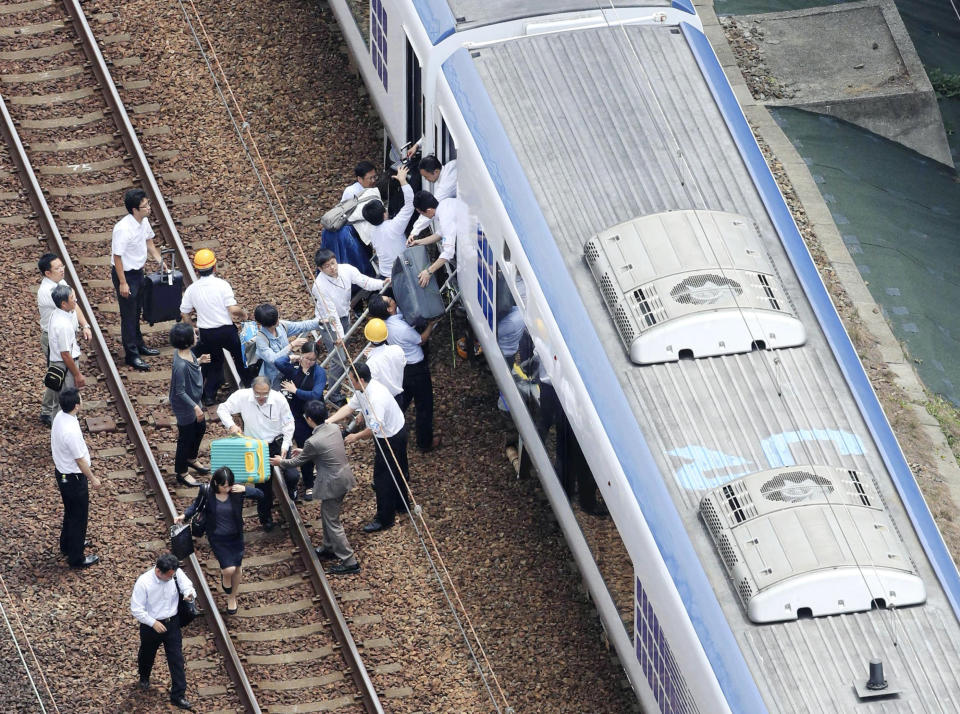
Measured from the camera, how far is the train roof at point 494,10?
1675 cm

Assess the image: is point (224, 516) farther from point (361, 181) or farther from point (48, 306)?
point (361, 181)

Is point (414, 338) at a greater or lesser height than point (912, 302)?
lesser

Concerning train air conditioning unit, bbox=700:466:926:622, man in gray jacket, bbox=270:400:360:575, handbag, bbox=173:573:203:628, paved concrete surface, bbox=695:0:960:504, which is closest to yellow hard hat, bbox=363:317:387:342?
man in gray jacket, bbox=270:400:360:575

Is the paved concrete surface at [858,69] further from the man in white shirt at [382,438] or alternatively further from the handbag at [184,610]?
the handbag at [184,610]

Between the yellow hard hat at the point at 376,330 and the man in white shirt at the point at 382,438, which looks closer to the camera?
the man in white shirt at the point at 382,438

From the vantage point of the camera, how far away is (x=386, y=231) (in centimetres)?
1762

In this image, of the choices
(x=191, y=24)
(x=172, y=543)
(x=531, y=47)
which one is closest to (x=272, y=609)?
(x=172, y=543)

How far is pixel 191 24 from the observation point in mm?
21062

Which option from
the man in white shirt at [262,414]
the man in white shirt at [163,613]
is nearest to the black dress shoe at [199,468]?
the man in white shirt at [262,414]

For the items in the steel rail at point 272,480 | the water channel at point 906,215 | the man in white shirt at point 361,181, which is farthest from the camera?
the water channel at point 906,215

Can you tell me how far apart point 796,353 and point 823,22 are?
1019 centimetres

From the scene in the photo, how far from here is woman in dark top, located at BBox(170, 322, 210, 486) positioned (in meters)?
15.7

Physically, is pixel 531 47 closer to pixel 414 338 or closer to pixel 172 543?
pixel 414 338

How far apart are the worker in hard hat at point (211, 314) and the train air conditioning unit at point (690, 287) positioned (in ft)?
11.5
